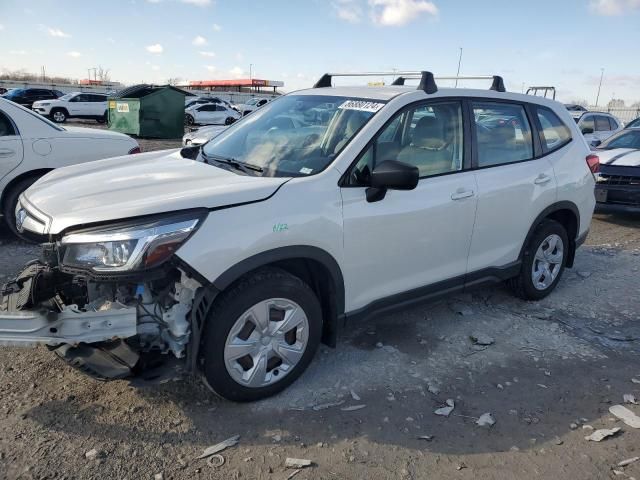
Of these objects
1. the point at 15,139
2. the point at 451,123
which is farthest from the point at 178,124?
the point at 451,123

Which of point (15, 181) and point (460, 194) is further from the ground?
point (460, 194)

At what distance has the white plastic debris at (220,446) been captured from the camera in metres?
2.74

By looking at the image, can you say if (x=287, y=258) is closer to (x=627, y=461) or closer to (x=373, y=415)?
(x=373, y=415)

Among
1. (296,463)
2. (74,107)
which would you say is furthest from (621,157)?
(74,107)

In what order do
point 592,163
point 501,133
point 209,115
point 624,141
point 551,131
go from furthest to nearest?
point 209,115 → point 624,141 → point 592,163 → point 551,131 → point 501,133

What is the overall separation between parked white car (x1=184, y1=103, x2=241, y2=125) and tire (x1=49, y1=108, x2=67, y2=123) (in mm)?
6136

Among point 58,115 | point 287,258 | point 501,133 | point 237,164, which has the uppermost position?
point 501,133

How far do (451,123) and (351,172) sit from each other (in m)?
1.09

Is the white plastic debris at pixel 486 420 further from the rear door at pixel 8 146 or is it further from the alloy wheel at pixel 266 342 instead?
the rear door at pixel 8 146

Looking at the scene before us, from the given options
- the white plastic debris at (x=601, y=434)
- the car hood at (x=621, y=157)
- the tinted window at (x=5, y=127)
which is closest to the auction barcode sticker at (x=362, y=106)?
the white plastic debris at (x=601, y=434)

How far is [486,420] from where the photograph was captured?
3.12 m

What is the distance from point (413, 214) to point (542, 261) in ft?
6.46

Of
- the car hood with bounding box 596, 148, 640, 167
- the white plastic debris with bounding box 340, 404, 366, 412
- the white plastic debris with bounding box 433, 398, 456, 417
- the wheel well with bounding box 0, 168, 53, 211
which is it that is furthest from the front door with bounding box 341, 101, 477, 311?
the car hood with bounding box 596, 148, 640, 167

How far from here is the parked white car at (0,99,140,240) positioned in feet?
19.2
